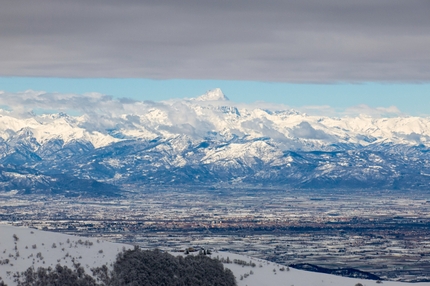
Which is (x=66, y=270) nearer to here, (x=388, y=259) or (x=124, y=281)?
(x=124, y=281)

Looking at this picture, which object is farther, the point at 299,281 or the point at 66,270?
the point at 299,281

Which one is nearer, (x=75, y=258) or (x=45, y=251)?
(x=75, y=258)

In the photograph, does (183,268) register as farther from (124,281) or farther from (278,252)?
(278,252)

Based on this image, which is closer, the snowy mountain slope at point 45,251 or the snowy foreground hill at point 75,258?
the snowy mountain slope at point 45,251

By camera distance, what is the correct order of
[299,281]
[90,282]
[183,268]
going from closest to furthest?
[90,282], [183,268], [299,281]

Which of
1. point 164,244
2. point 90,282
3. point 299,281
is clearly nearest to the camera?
point 90,282

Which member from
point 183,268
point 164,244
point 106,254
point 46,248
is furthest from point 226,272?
point 164,244

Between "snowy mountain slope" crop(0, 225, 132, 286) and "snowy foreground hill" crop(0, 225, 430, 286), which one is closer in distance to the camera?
"snowy mountain slope" crop(0, 225, 132, 286)

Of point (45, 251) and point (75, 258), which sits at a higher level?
point (45, 251)
